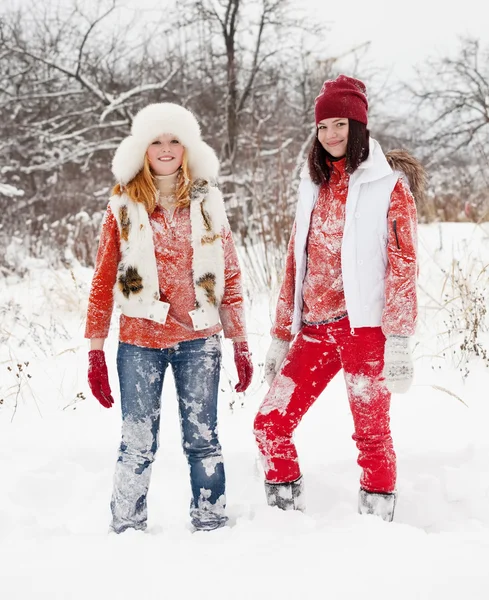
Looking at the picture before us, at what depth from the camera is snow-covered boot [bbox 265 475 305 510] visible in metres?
2.21

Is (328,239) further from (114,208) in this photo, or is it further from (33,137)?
(33,137)

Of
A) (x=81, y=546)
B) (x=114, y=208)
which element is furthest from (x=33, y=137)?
(x=81, y=546)

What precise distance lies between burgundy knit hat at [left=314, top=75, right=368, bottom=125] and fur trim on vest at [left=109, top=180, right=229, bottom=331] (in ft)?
1.83

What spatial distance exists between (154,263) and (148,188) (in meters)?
0.30

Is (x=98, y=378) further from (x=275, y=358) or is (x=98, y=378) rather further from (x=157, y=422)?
(x=275, y=358)

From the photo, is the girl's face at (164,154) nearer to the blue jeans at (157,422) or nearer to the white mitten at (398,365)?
the blue jeans at (157,422)

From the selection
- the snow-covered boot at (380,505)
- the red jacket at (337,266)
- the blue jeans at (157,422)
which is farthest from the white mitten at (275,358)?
the snow-covered boot at (380,505)

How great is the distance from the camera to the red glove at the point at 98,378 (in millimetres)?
2109

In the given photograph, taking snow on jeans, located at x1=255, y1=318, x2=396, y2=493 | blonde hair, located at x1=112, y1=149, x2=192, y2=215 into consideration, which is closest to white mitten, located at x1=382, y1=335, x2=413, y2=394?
snow on jeans, located at x1=255, y1=318, x2=396, y2=493

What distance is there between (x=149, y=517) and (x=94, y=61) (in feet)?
30.4

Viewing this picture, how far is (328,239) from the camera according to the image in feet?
7.06

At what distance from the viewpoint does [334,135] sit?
2.10 m

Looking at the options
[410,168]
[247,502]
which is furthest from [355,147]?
[247,502]

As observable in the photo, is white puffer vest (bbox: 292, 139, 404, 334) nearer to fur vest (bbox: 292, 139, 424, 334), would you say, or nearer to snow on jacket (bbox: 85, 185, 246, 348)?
fur vest (bbox: 292, 139, 424, 334)
